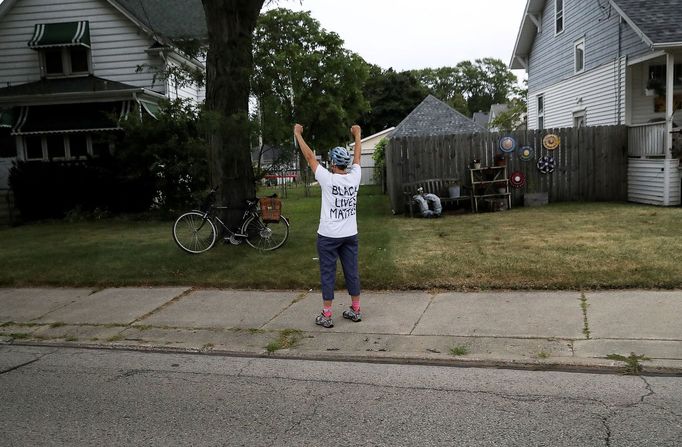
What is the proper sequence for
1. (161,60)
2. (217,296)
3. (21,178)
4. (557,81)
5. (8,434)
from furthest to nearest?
(557,81) < (161,60) < (21,178) < (217,296) < (8,434)

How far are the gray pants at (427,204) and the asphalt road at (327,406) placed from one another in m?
9.69

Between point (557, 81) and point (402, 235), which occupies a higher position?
point (557, 81)

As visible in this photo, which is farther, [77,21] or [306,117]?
[77,21]

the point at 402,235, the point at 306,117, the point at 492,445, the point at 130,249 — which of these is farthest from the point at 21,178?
the point at 492,445

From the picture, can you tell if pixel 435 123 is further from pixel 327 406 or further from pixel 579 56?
pixel 327 406

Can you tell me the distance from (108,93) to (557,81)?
15.9 metres

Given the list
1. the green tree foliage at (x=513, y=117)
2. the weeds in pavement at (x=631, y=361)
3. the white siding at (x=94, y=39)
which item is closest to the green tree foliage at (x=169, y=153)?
the white siding at (x=94, y=39)

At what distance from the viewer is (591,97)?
19578 millimetres

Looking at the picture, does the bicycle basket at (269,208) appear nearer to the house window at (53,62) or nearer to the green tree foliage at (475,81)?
the house window at (53,62)

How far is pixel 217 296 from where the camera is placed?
25.9 feet

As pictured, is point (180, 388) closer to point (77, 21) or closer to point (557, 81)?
point (77, 21)

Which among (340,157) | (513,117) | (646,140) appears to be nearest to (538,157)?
(646,140)

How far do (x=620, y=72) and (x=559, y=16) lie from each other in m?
5.49

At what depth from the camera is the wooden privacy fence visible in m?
16.0
